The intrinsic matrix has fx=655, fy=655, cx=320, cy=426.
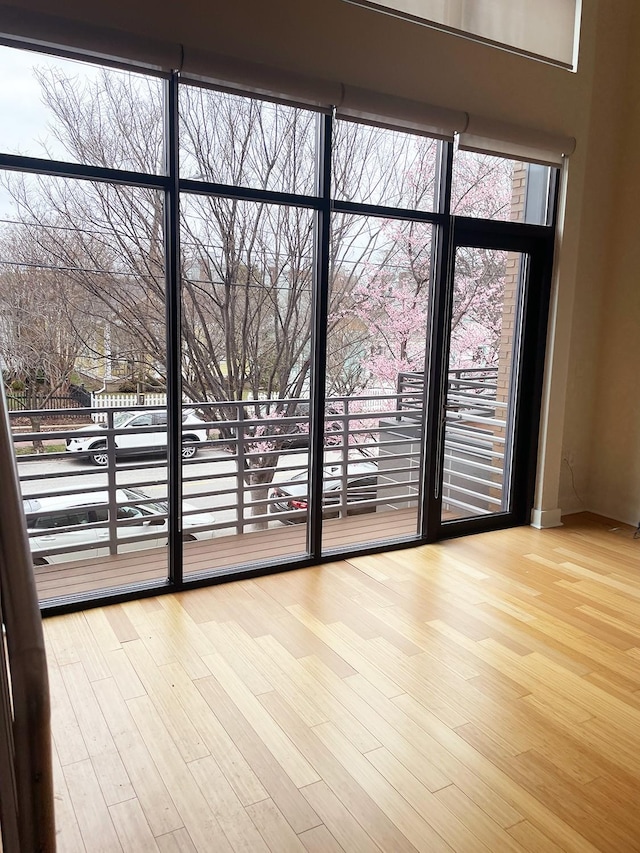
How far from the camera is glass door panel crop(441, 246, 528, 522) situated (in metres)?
4.01

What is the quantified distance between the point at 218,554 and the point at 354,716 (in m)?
1.62

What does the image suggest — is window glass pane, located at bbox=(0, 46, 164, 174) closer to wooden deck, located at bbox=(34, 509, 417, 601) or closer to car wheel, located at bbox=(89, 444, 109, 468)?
car wheel, located at bbox=(89, 444, 109, 468)

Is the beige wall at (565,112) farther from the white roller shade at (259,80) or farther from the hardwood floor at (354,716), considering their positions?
the hardwood floor at (354,716)

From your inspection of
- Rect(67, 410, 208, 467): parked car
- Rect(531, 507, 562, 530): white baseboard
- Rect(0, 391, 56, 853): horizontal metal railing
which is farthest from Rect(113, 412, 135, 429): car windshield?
Rect(531, 507, 562, 530): white baseboard

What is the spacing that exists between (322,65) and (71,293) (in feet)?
5.29

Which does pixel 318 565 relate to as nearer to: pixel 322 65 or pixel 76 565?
pixel 76 565

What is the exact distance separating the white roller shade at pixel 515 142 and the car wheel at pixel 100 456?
2.53 metres

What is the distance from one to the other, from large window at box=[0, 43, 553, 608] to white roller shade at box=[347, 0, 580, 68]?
568 mm

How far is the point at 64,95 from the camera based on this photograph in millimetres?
2732

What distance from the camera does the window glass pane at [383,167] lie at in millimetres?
3441

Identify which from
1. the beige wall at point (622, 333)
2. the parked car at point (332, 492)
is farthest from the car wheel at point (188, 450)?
the beige wall at point (622, 333)

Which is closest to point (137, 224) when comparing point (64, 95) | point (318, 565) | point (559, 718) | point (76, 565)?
point (64, 95)

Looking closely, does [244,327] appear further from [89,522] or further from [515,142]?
[515,142]

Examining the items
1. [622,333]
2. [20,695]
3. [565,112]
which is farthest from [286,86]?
[20,695]
